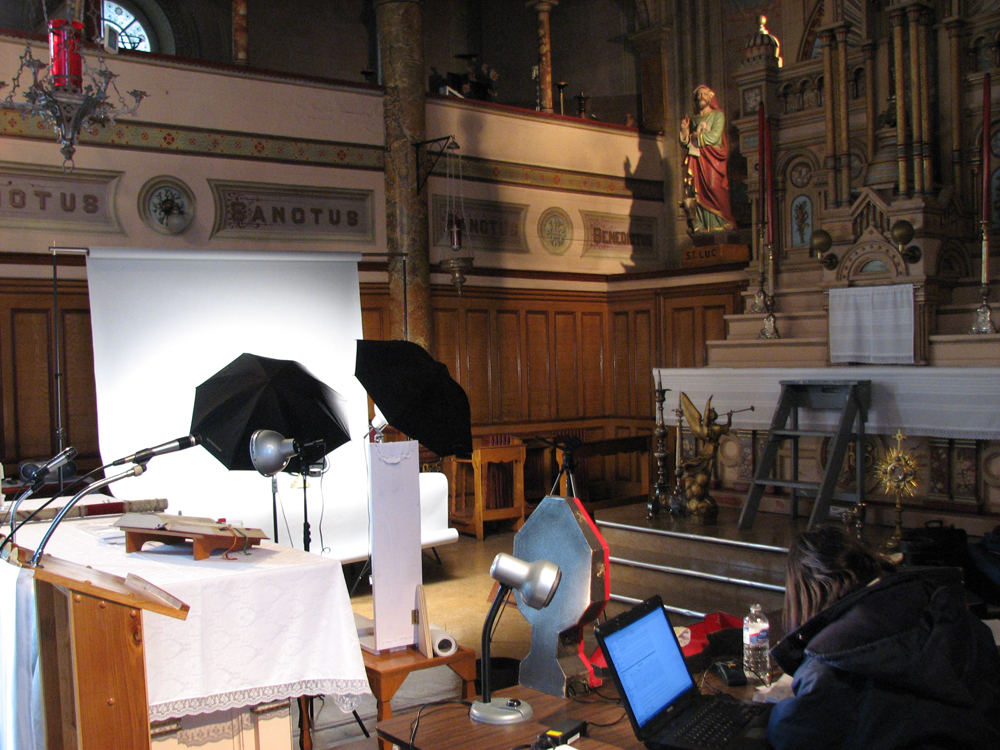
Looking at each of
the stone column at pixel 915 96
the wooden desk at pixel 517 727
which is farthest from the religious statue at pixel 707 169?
the wooden desk at pixel 517 727

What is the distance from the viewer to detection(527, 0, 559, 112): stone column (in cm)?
1018

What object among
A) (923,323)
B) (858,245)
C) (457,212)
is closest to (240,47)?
(457,212)

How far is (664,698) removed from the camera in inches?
86.1

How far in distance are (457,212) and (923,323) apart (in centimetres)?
449

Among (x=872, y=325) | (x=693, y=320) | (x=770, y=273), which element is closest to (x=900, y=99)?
(x=770, y=273)

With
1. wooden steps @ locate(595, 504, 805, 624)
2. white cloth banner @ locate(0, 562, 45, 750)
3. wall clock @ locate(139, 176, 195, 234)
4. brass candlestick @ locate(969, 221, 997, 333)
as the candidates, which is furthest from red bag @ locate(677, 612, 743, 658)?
wall clock @ locate(139, 176, 195, 234)

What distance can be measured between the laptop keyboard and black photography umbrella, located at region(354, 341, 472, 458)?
2.07m

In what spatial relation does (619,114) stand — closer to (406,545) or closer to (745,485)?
(745,485)

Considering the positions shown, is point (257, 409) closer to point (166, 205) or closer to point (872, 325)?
point (166, 205)

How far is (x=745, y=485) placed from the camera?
7285 mm

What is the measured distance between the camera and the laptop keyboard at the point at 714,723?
203 centimetres

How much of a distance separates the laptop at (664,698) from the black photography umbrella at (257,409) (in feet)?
7.72

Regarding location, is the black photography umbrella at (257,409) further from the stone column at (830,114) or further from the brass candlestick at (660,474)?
the stone column at (830,114)

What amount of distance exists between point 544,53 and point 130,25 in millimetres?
5129
